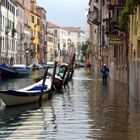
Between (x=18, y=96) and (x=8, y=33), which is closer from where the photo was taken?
(x=18, y=96)

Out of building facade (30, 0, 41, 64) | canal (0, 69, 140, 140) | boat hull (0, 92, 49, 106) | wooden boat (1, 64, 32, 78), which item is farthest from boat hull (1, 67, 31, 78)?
building facade (30, 0, 41, 64)

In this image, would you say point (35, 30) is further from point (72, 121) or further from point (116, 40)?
point (72, 121)

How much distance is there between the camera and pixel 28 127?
52.5 feet

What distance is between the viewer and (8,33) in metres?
94.8

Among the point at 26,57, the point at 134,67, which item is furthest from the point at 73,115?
the point at 26,57

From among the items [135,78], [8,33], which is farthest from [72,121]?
[8,33]

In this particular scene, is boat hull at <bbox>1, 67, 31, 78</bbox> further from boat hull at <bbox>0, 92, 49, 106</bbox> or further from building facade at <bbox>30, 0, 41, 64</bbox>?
building facade at <bbox>30, 0, 41, 64</bbox>

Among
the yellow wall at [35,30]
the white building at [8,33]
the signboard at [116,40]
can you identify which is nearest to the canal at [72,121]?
the signboard at [116,40]

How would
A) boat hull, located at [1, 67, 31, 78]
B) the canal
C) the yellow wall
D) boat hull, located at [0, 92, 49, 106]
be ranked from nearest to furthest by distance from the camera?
the canal < boat hull, located at [0, 92, 49, 106] < boat hull, located at [1, 67, 31, 78] < the yellow wall

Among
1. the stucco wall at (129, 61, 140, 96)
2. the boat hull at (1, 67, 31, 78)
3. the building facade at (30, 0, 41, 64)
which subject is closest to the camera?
the stucco wall at (129, 61, 140, 96)

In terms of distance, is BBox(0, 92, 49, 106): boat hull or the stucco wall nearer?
BBox(0, 92, 49, 106): boat hull

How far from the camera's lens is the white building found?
292 feet

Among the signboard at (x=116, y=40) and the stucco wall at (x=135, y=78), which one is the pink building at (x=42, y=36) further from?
the stucco wall at (x=135, y=78)

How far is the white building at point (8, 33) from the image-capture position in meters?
88.9
